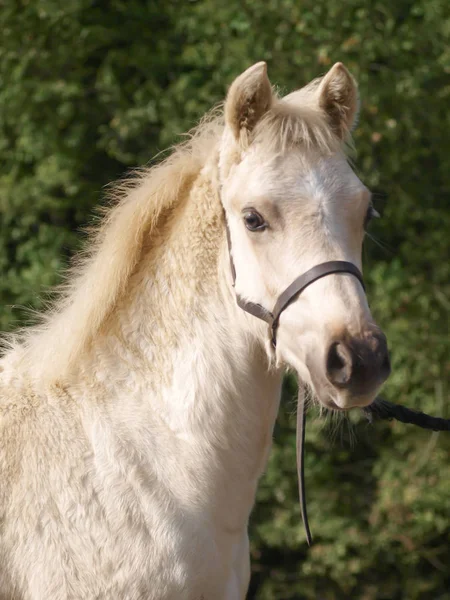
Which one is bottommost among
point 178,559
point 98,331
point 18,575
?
point 178,559

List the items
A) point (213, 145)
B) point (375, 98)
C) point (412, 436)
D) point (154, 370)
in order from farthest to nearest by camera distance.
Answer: point (412, 436) < point (375, 98) < point (213, 145) < point (154, 370)

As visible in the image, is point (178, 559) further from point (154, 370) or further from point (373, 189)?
point (373, 189)

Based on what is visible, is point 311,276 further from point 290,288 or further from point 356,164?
point 356,164

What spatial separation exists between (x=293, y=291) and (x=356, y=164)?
3.07 metres

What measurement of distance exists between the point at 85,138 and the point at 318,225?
11.6 ft

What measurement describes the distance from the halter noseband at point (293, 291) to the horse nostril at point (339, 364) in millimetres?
182

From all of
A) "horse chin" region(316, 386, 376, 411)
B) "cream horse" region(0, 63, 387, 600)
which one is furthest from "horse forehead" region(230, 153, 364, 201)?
"horse chin" region(316, 386, 376, 411)

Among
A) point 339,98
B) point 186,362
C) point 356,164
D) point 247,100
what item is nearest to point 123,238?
point 186,362

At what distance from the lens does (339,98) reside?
242cm

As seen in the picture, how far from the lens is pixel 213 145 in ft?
8.42

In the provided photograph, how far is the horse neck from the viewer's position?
2.32 meters

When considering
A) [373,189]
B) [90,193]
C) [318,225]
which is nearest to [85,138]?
[90,193]

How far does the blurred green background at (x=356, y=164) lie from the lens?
16.1 feet

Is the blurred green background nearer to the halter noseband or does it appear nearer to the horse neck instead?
the horse neck
